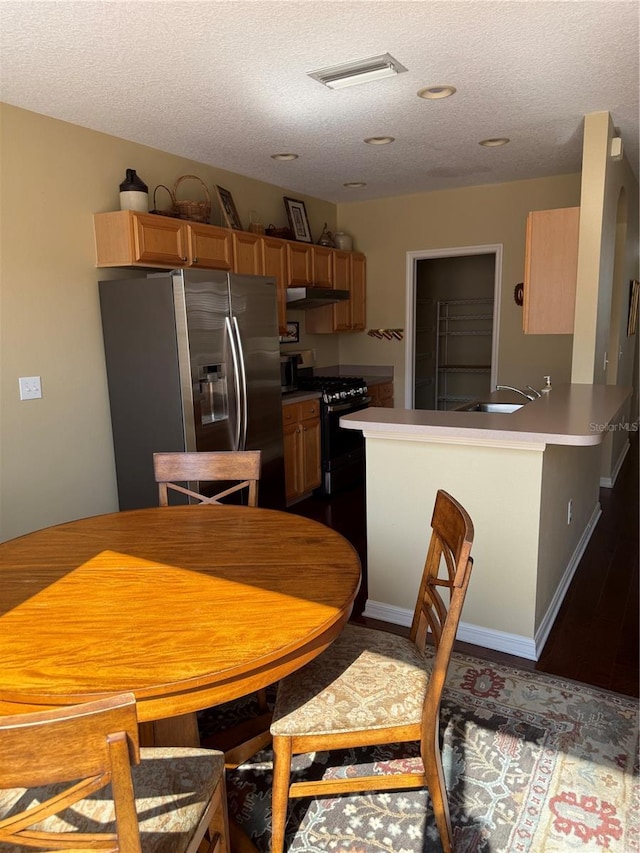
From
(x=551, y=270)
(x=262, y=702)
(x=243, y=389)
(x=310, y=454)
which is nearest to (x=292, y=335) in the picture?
(x=310, y=454)

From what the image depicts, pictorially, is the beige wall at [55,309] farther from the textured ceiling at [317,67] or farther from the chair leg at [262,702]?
the chair leg at [262,702]

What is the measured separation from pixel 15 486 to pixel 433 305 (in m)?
5.74

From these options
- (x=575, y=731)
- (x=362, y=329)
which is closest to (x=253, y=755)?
(x=575, y=731)

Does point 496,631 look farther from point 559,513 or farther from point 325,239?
point 325,239

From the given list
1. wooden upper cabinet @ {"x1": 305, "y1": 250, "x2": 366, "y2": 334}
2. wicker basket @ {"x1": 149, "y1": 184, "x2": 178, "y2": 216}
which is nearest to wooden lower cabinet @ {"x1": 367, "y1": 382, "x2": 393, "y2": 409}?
wooden upper cabinet @ {"x1": 305, "y1": 250, "x2": 366, "y2": 334}

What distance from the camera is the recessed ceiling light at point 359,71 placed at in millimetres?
2627

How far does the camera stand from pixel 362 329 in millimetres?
6023

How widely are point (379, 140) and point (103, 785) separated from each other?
3.82 metres

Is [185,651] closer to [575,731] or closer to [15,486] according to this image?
[575,731]

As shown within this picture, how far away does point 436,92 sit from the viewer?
2.99m

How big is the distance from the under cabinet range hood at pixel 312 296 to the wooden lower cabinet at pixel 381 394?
90cm

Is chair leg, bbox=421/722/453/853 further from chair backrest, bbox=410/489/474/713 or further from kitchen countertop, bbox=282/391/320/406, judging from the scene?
kitchen countertop, bbox=282/391/320/406

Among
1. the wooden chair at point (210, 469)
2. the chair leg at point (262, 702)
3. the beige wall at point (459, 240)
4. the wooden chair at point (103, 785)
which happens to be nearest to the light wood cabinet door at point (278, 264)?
the beige wall at point (459, 240)

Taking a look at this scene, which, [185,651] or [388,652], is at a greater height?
[185,651]
